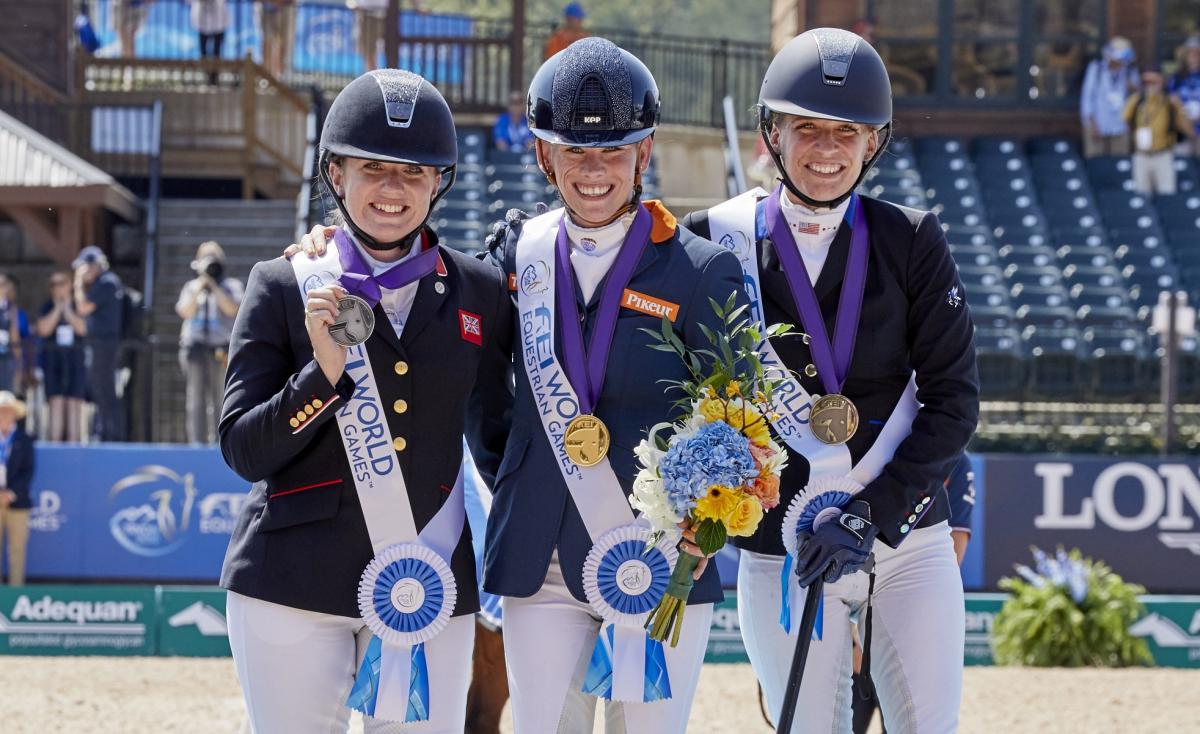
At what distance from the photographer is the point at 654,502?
347 cm

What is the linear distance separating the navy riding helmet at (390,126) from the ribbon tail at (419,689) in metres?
0.88

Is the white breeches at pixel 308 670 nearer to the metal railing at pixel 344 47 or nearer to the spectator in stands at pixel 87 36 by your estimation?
the metal railing at pixel 344 47

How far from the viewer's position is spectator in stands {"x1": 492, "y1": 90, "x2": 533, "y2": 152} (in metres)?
17.5

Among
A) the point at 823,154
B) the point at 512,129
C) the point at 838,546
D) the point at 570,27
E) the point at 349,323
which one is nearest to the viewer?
the point at 349,323

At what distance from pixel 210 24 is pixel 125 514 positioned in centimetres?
881

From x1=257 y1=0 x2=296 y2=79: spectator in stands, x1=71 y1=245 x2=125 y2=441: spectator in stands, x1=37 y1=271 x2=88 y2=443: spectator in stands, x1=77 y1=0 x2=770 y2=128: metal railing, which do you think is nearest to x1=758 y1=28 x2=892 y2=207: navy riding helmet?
x1=71 y1=245 x2=125 y2=441: spectator in stands

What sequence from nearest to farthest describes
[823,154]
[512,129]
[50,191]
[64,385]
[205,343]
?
[823,154]
[205,343]
[64,385]
[50,191]
[512,129]

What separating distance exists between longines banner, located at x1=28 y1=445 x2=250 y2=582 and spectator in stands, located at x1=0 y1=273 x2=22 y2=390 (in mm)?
1043

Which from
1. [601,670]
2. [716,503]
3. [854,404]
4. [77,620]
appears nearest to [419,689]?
[601,670]

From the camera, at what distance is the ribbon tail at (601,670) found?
3613mm

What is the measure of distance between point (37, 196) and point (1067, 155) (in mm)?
10993

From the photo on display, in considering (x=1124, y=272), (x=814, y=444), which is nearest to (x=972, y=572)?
(x=1124, y=272)

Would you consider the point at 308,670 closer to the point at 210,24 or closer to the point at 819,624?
the point at 819,624

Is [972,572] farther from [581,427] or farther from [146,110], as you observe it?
[146,110]
